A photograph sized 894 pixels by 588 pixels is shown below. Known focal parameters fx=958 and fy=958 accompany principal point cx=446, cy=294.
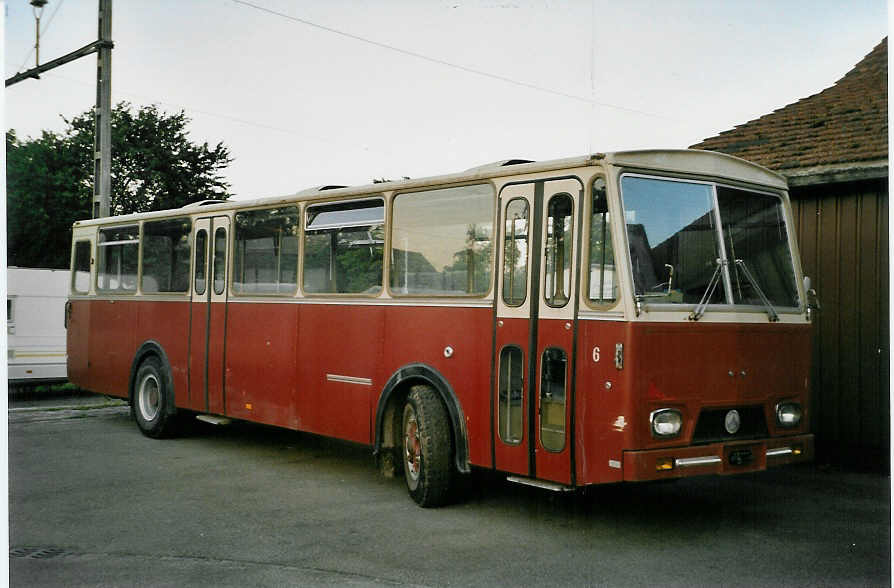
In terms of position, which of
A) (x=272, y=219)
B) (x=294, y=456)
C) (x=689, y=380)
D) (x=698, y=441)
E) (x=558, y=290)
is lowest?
(x=294, y=456)

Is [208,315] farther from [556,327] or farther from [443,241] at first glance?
[556,327]

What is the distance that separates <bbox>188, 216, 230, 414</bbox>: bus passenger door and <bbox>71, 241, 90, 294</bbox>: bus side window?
2907 millimetres

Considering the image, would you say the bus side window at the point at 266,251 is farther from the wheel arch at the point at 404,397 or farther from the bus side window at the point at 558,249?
the bus side window at the point at 558,249

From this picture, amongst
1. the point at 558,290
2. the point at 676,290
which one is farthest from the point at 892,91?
the point at 558,290

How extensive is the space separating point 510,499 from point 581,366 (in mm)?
2077

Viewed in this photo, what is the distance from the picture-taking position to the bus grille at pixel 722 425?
6.93m

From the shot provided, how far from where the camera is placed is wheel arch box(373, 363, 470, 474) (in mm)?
7852

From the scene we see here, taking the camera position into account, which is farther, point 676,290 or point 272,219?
point 272,219

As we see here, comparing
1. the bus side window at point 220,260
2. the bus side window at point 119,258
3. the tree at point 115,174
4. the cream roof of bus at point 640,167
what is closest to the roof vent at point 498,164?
the cream roof of bus at point 640,167

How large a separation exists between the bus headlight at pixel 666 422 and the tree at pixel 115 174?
1737 cm

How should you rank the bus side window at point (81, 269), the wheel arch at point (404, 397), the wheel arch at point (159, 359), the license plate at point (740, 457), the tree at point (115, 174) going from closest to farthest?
1. the license plate at point (740, 457)
2. the wheel arch at point (404, 397)
3. the wheel arch at point (159, 359)
4. the bus side window at point (81, 269)
5. the tree at point (115, 174)

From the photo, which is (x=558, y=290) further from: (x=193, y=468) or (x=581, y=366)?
(x=193, y=468)

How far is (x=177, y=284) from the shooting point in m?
12.0

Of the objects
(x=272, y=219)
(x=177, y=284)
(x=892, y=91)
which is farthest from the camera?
(x=177, y=284)
